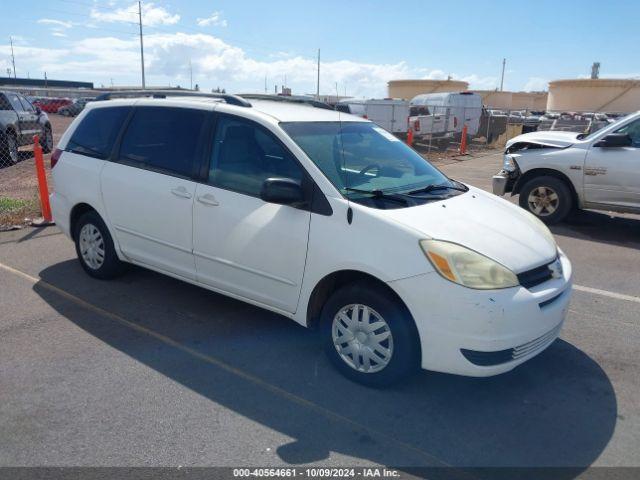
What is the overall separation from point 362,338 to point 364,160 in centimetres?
141

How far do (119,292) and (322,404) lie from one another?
2.60 m

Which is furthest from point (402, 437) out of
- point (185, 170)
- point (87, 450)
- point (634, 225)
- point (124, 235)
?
point (634, 225)

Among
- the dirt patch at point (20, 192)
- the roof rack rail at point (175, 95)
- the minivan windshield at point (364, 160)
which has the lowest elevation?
the dirt patch at point (20, 192)

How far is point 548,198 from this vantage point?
826cm

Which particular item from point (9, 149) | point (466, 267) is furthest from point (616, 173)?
point (9, 149)

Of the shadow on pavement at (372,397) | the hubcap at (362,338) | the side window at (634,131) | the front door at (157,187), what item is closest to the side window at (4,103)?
the front door at (157,187)

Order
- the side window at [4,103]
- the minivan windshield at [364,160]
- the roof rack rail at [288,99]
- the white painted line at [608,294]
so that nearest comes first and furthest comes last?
the minivan windshield at [364,160]
the roof rack rail at [288,99]
the white painted line at [608,294]
the side window at [4,103]

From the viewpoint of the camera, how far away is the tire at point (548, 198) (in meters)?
8.09

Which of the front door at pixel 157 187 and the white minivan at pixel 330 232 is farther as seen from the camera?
the front door at pixel 157 187

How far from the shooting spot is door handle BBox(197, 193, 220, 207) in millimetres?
4055

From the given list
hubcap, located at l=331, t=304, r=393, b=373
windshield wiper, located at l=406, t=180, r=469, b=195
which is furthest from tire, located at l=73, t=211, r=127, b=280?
windshield wiper, located at l=406, t=180, r=469, b=195

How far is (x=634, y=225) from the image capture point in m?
8.52

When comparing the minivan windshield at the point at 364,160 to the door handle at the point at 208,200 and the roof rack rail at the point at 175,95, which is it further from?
the door handle at the point at 208,200

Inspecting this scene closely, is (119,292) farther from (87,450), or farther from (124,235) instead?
(87,450)
